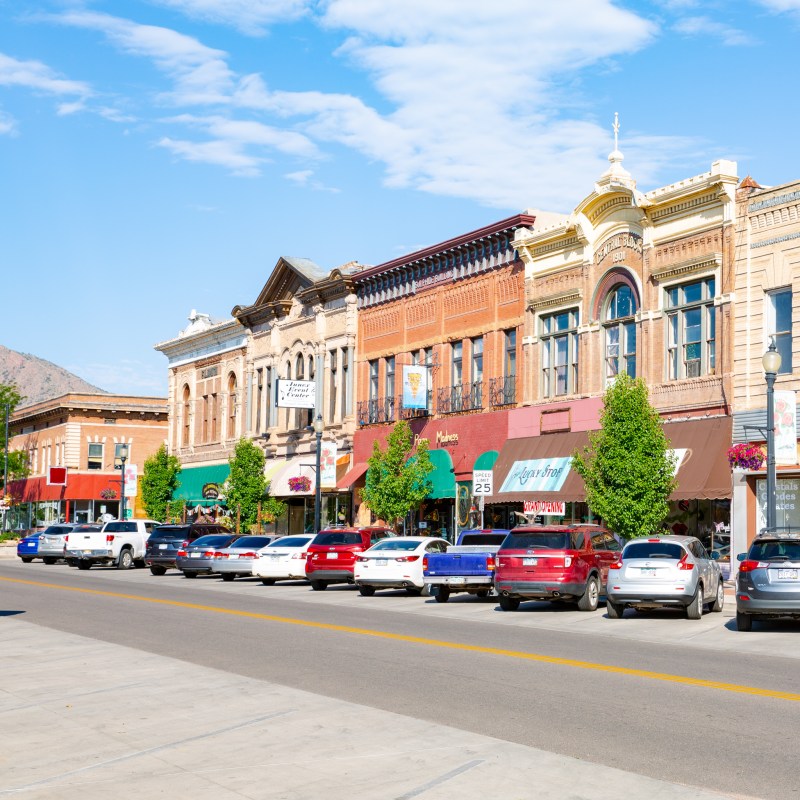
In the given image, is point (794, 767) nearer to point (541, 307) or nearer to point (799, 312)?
point (799, 312)

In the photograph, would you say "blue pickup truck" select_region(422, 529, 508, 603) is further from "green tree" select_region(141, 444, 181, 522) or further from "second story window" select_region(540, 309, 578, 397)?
"green tree" select_region(141, 444, 181, 522)

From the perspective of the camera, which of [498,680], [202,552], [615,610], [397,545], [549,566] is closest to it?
[498,680]

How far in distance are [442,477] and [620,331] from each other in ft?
31.6

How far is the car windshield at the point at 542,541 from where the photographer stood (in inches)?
960

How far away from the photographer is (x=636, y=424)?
32062mm

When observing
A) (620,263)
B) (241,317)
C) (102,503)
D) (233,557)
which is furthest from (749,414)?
(102,503)

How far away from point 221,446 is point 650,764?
5659 cm

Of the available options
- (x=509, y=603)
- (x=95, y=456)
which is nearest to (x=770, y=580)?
(x=509, y=603)

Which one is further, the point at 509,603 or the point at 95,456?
the point at 95,456

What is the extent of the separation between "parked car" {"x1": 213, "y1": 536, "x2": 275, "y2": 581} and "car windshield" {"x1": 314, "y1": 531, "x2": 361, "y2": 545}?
14.0 feet

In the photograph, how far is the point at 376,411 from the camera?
49969mm

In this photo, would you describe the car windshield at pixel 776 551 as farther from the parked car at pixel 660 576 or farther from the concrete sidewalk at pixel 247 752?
the concrete sidewalk at pixel 247 752

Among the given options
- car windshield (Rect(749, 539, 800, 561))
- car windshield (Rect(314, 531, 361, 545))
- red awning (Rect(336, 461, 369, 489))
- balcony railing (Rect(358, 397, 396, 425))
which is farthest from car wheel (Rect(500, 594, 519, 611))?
red awning (Rect(336, 461, 369, 489))

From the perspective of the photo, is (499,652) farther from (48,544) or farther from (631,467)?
(48,544)
